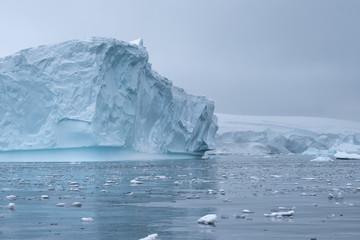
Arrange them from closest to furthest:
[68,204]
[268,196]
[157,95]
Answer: [68,204], [268,196], [157,95]

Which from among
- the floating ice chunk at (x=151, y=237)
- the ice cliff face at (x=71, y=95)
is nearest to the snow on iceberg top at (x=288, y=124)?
the ice cliff face at (x=71, y=95)

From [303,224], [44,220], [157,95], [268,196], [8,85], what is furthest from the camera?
[157,95]

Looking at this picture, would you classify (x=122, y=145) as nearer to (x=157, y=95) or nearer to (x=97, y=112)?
(x=97, y=112)

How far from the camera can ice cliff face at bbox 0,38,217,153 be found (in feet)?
113

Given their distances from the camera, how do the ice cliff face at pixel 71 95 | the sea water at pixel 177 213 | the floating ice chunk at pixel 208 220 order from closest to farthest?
the sea water at pixel 177 213 → the floating ice chunk at pixel 208 220 → the ice cliff face at pixel 71 95

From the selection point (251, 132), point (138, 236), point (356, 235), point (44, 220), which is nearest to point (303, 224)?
point (356, 235)

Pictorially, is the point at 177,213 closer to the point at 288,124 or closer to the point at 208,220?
the point at 208,220

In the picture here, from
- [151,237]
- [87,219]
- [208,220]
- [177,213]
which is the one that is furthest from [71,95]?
[151,237]

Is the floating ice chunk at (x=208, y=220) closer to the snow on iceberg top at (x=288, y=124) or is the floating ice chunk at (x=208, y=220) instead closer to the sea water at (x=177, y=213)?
the sea water at (x=177, y=213)

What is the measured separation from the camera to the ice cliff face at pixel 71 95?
34.4 meters

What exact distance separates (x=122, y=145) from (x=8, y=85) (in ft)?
24.3

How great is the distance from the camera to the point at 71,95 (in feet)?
114

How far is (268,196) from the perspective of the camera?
12695mm

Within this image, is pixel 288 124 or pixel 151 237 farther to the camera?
pixel 288 124
